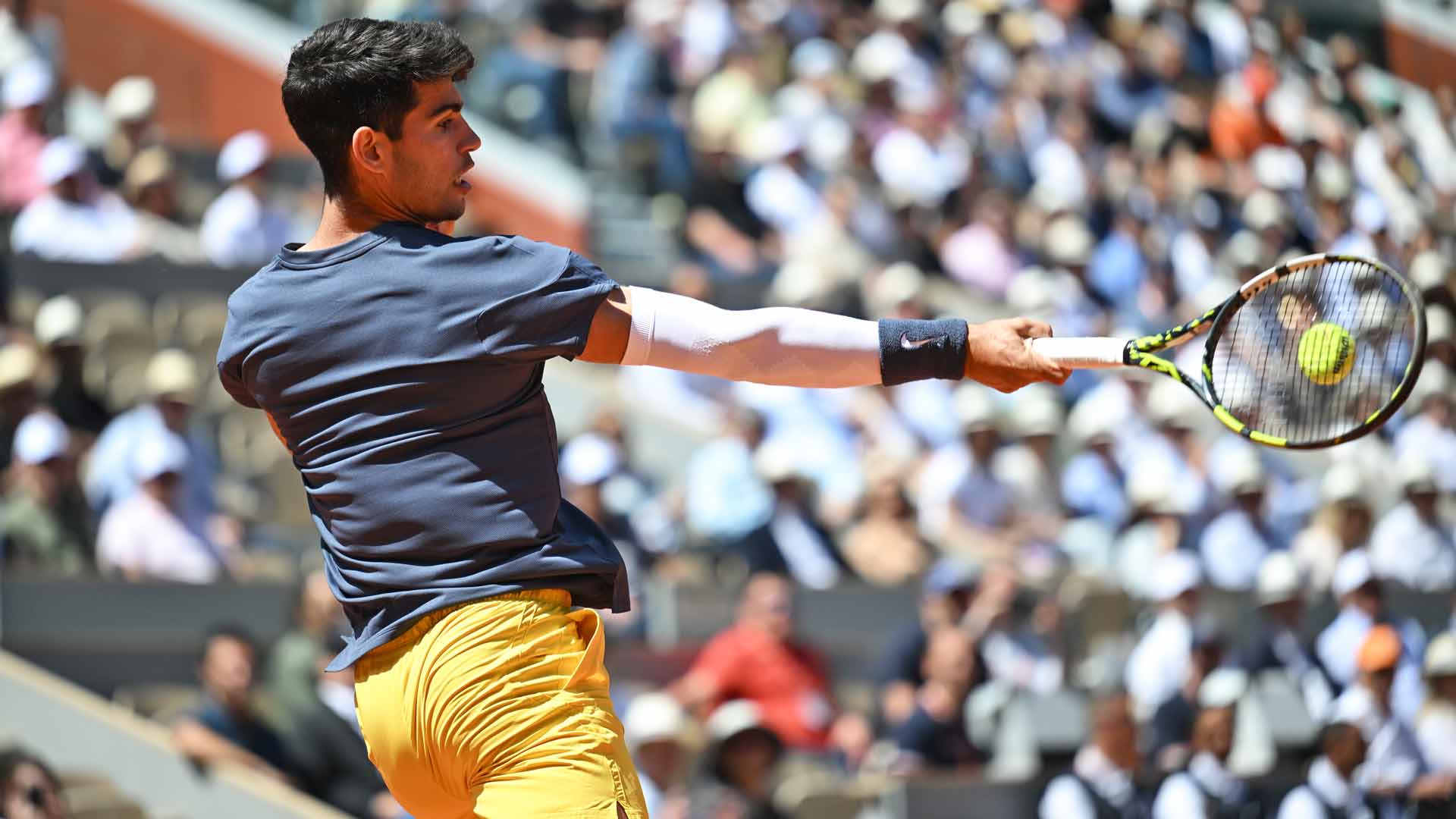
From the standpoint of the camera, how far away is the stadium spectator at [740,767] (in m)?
7.24

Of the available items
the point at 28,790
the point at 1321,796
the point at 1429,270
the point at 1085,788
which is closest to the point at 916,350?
the point at 28,790

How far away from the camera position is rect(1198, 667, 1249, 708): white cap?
838 centimetres

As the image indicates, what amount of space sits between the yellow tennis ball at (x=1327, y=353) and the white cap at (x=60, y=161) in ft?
25.2

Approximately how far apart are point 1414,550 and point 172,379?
603 cm

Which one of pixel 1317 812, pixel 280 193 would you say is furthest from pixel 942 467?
pixel 280 193

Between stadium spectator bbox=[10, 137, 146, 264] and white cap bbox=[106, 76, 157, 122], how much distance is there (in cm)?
58

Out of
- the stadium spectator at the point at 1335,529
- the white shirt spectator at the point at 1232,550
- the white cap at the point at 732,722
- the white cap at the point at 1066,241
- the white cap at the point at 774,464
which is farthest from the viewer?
the white cap at the point at 1066,241

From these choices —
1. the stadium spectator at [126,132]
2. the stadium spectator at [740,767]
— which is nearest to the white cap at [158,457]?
the stadium spectator at [740,767]

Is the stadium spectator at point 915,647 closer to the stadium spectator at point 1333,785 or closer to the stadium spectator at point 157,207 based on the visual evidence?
the stadium spectator at point 1333,785

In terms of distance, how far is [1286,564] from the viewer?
973 centimetres

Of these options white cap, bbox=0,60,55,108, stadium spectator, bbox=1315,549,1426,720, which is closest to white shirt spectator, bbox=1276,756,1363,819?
stadium spectator, bbox=1315,549,1426,720

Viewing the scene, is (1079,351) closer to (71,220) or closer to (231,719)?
(231,719)

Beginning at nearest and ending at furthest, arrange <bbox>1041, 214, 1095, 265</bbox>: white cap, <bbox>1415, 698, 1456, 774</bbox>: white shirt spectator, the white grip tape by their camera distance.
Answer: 1. the white grip tape
2. <bbox>1415, 698, 1456, 774</bbox>: white shirt spectator
3. <bbox>1041, 214, 1095, 265</bbox>: white cap

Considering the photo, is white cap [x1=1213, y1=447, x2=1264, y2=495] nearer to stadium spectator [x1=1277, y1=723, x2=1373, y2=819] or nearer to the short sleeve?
stadium spectator [x1=1277, y1=723, x2=1373, y2=819]
